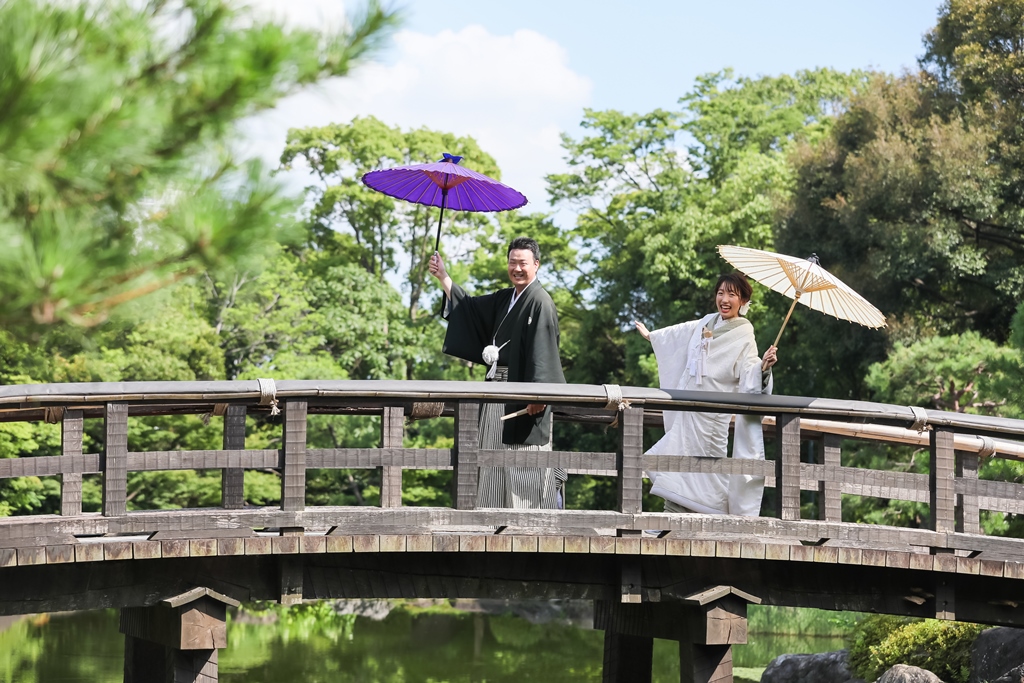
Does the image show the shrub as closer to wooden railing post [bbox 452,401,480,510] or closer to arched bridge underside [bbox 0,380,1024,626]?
arched bridge underside [bbox 0,380,1024,626]

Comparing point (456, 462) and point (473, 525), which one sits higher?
point (456, 462)

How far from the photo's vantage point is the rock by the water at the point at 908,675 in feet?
30.4

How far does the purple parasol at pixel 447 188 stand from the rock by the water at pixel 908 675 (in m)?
5.06

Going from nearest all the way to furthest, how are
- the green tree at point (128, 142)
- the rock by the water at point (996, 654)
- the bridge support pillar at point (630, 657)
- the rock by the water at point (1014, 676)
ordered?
the green tree at point (128, 142) → the bridge support pillar at point (630, 657) → the rock by the water at point (1014, 676) → the rock by the water at point (996, 654)

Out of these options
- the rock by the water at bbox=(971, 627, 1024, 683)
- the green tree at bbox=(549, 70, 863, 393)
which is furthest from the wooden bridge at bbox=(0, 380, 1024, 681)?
the green tree at bbox=(549, 70, 863, 393)

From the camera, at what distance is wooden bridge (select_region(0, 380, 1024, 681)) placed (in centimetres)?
508

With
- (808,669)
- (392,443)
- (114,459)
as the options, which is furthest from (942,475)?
(808,669)

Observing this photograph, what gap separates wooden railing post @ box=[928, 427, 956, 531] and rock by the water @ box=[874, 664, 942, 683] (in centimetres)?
402

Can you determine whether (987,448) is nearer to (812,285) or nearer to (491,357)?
(812,285)

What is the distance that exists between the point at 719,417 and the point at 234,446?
2386 millimetres

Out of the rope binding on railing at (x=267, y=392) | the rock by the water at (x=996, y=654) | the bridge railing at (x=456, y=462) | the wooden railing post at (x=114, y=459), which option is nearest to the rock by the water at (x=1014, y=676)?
the rock by the water at (x=996, y=654)

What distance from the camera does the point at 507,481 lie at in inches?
245

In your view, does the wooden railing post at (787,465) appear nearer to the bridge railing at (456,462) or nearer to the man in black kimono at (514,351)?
the bridge railing at (456,462)

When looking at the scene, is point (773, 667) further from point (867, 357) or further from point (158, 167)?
point (158, 167)
